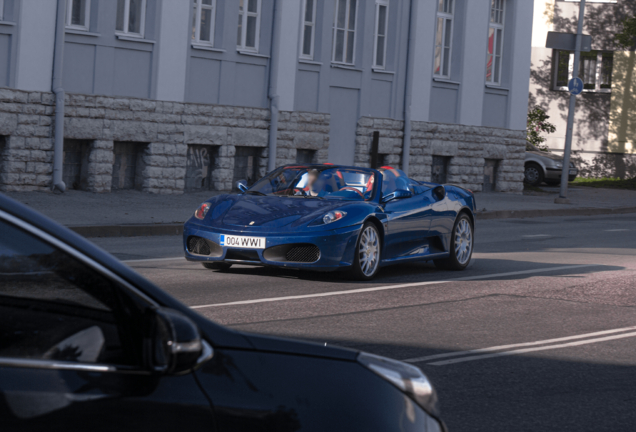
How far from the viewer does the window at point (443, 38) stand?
29.2 m

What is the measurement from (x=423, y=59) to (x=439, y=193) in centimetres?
1718

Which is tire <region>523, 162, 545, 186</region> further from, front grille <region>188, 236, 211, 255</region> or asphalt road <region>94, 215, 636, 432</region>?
front grille <region>188, 236, 211, 255</region>

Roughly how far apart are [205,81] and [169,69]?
3.65 ft

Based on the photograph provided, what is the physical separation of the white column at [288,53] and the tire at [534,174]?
14076 millimetres

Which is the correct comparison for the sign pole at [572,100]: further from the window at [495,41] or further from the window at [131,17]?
the window at [131,17]

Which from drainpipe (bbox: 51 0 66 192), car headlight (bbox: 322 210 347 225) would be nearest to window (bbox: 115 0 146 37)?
drainpipe (bbox: 51 0 66 192)

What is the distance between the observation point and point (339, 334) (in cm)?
738

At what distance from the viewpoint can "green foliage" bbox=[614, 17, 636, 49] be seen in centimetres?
4009

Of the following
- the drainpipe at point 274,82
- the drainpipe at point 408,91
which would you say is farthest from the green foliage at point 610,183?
the drainpipe at point 274,82

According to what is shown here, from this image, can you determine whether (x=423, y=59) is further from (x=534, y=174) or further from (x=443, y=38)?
(x=534, y=174)

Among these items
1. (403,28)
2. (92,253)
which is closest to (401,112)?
(403,28)

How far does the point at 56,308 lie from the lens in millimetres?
2328

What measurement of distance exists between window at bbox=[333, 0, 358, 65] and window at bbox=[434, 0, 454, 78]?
12.3 ft

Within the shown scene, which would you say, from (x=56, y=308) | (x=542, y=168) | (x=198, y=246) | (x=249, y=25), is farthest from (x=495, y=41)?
(x=56, y=308)
